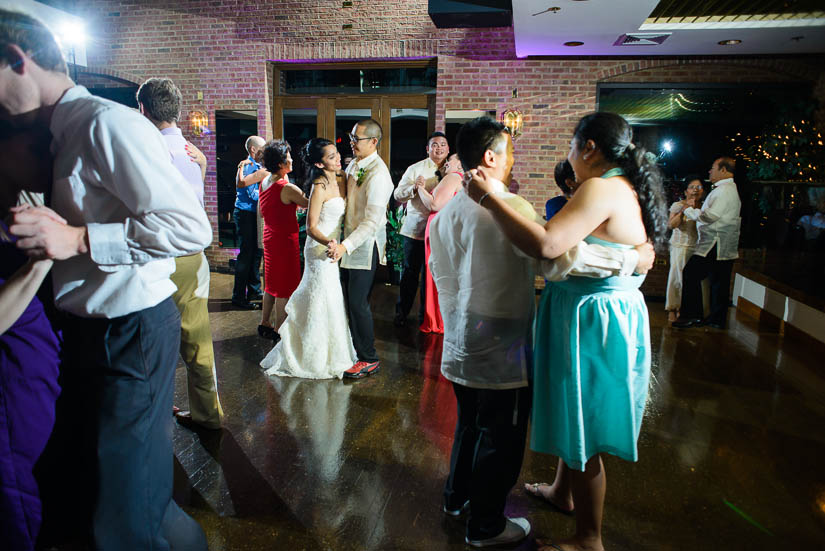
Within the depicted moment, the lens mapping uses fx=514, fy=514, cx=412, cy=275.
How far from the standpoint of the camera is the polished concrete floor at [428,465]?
1978 mm

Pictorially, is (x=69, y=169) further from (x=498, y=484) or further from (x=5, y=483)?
(x=498, y=484)

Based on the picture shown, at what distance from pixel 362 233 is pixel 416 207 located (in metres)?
1.41

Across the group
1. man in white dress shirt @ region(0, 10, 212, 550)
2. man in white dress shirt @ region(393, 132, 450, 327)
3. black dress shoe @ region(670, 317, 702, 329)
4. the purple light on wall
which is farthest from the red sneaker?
the purple light on wall

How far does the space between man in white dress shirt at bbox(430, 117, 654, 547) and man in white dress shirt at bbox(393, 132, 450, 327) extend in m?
2.69

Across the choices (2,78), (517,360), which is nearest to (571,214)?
(517,360)

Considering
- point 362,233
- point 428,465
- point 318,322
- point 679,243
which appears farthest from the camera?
point 679,243

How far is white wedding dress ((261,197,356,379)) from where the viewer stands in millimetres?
3297

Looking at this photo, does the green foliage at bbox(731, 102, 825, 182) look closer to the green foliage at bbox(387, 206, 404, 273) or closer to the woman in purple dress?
the green foliage at bbox(387, 206, 404, 273)

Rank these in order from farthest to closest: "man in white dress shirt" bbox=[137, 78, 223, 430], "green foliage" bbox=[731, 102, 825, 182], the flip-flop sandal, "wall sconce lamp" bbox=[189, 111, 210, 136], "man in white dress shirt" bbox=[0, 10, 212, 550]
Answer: "wall sconce lamp" bbox=[189, 111, 210, 136], "green foliage" bbox=[731, 102, 825, 182], "man in white dress shirt" bbox=[137, 78, 223, 430], the flip-flop sandal, "man in white dress shirt" bbox=[0, 10, 212, 550]

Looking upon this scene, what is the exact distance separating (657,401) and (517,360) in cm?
201

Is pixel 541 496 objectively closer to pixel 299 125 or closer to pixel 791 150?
pixel 791 150

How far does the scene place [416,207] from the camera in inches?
179

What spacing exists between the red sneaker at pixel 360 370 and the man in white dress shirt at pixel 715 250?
326 cm

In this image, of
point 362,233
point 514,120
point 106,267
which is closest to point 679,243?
point 514,120
